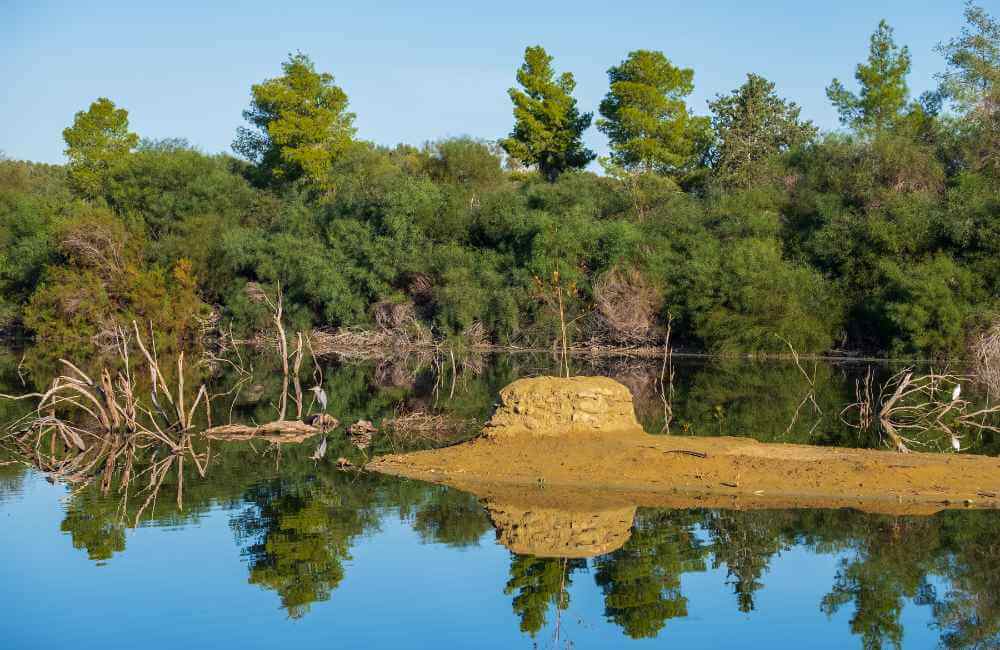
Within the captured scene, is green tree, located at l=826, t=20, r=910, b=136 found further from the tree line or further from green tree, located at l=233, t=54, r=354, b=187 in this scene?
green tree, located at l=233, t=54, r=354, b=187

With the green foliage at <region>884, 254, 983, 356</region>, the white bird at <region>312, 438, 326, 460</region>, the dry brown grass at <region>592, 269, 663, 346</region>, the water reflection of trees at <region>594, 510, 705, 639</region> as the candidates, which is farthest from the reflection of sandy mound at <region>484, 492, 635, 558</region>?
the dry brown grass at <region>592, 269, 663, 346</region>

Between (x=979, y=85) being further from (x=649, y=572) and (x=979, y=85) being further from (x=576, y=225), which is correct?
(x=649, y=572)

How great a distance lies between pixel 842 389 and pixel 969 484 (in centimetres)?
1648

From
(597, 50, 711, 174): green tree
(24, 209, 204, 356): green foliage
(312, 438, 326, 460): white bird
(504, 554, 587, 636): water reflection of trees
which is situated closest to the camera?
(504, 554, 587, 636): water reflection of trees

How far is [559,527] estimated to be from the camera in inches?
556

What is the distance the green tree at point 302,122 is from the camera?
67.5 m

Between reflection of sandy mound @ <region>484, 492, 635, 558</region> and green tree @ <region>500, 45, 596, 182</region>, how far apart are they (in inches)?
2171

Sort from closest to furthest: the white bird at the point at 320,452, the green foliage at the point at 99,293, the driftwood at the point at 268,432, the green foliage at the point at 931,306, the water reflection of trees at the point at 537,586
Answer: the water reflection of trees at the point at 537,586 → the white bird at the point at 320,452 → the driftwood at the point at 268,432 → the green foliage at the point at 931,306 → the green foliage at the point at 99,293

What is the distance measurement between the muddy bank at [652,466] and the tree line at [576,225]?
27.4 m

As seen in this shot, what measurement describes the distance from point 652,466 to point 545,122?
2160 inches

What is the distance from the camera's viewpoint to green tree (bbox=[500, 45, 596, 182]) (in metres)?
69.1

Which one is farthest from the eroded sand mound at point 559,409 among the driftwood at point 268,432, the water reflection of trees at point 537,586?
the driftwood at point 268,432

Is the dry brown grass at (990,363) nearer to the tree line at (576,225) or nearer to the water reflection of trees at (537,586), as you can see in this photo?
the tree line at (576,225)

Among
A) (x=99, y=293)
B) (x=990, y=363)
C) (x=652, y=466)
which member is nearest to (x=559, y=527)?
(x=652, y=466)
